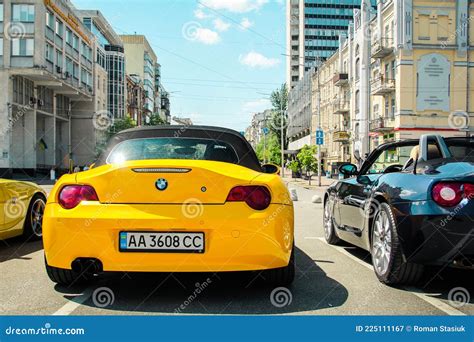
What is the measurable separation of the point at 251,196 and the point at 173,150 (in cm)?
116

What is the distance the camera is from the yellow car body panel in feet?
12.8

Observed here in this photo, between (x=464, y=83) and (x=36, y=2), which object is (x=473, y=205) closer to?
(x=464, y=83)

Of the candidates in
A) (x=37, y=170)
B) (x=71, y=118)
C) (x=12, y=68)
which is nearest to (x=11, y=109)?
(x=12, y=68)

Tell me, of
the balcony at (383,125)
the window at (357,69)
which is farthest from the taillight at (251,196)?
the window at (357,69)

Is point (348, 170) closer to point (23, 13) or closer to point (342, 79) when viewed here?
point (23, 13)

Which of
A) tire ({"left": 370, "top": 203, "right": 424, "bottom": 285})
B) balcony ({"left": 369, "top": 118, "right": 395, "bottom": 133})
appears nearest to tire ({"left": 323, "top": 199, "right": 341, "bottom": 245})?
tire ({"left": 370, "top": 203, "right": 424, "bottom": 285})

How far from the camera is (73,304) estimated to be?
3982 millimetres

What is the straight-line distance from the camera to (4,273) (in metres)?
5.36

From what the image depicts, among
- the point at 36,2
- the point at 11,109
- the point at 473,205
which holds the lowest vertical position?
the point at 473,205

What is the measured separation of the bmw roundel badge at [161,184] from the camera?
396 centimetres

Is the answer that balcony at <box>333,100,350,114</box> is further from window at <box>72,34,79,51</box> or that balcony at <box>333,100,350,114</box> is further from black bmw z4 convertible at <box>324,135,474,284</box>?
black bmw z4 convertible at <box>324,135,474,284</box>

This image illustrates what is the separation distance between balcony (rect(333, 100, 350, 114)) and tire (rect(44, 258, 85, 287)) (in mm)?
49871
